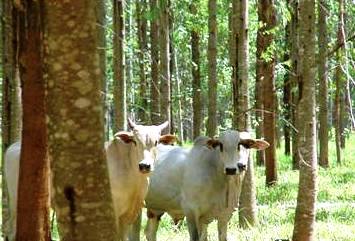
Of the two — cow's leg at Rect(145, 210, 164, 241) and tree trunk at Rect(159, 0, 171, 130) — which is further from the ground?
tree trunk at Rect(159, 0, 171, 130)

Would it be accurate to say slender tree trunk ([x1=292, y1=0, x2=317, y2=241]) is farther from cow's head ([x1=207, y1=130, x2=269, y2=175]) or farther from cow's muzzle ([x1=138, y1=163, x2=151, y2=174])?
cow's muzzle ([x1=138, y1=163, x2=151, y2=174])

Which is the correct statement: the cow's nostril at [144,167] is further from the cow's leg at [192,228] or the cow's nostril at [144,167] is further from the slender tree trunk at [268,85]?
the slender tree trunk at [268,85]

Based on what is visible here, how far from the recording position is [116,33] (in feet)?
40.7

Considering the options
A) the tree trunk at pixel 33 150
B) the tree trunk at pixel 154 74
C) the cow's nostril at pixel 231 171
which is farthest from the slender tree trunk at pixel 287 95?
the tree trunk at pixel 33 150

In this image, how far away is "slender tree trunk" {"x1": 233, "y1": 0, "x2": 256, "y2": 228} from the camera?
10383 millimetres

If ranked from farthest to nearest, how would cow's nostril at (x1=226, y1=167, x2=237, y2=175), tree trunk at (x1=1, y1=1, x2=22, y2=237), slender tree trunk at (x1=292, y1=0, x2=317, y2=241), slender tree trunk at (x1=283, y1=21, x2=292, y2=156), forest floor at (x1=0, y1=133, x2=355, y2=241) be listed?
slender tree trunk at (x1=283, y1=21, x2=292, y2=156)
forest floor at (x1=0, y1=133, x2=355, y2=241)
cow's nostril at (x1=226, y1=167, x2=237, y2=175)
tree trunk at (x1=1, y1=1, x2=22, y2=237)
slender tree trunk at (x1=292, y1=0, x2=317, y2=241)

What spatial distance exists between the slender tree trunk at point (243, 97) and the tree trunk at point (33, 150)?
14.0ft

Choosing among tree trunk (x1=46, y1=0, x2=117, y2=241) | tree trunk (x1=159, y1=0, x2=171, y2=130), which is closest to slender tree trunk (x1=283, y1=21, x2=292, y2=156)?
tree trunk (x1=159, y1=0, x2=171, y2=130)

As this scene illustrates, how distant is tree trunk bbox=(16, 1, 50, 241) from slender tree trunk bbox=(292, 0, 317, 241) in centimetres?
296

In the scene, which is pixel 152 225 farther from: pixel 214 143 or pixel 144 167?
pixel 144 167

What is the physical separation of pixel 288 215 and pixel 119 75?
3850 millimetres

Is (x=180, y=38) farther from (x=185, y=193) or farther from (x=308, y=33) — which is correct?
(x=308, y=33)

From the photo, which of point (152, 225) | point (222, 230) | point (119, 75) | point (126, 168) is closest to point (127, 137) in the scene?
point (126, 168)

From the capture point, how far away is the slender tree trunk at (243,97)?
34.1 feet
